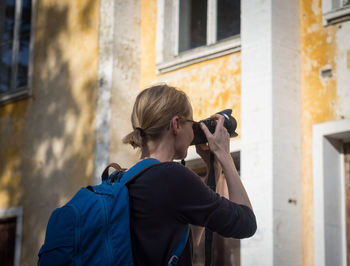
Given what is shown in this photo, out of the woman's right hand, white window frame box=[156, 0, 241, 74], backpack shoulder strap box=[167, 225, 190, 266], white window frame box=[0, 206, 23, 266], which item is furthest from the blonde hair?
white window frame box=[0, 206, 23, 266]

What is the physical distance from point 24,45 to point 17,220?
2.43m

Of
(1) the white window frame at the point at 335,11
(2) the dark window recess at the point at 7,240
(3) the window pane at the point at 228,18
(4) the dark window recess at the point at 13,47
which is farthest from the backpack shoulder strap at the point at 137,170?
(4) the dark window recess at the point at 13,47

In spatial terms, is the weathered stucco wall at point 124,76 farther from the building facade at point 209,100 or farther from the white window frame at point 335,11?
the white window frame at point 335,11

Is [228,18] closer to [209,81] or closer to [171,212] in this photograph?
[209,81]

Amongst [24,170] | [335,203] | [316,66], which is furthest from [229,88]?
[24,170]

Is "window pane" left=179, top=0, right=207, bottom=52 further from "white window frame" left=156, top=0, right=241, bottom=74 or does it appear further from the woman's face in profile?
the woman's face in profile

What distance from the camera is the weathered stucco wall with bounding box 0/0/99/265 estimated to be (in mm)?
7195

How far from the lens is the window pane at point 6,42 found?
28.8ft

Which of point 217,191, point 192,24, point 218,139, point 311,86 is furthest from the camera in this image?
point 192,24

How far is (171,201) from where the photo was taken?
7.11ft

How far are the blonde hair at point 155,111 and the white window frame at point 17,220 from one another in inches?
224

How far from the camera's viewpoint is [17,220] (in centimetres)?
782

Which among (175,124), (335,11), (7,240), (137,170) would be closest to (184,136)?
(175,124)

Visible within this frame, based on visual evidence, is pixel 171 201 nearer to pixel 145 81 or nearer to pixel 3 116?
pixel 145 81
